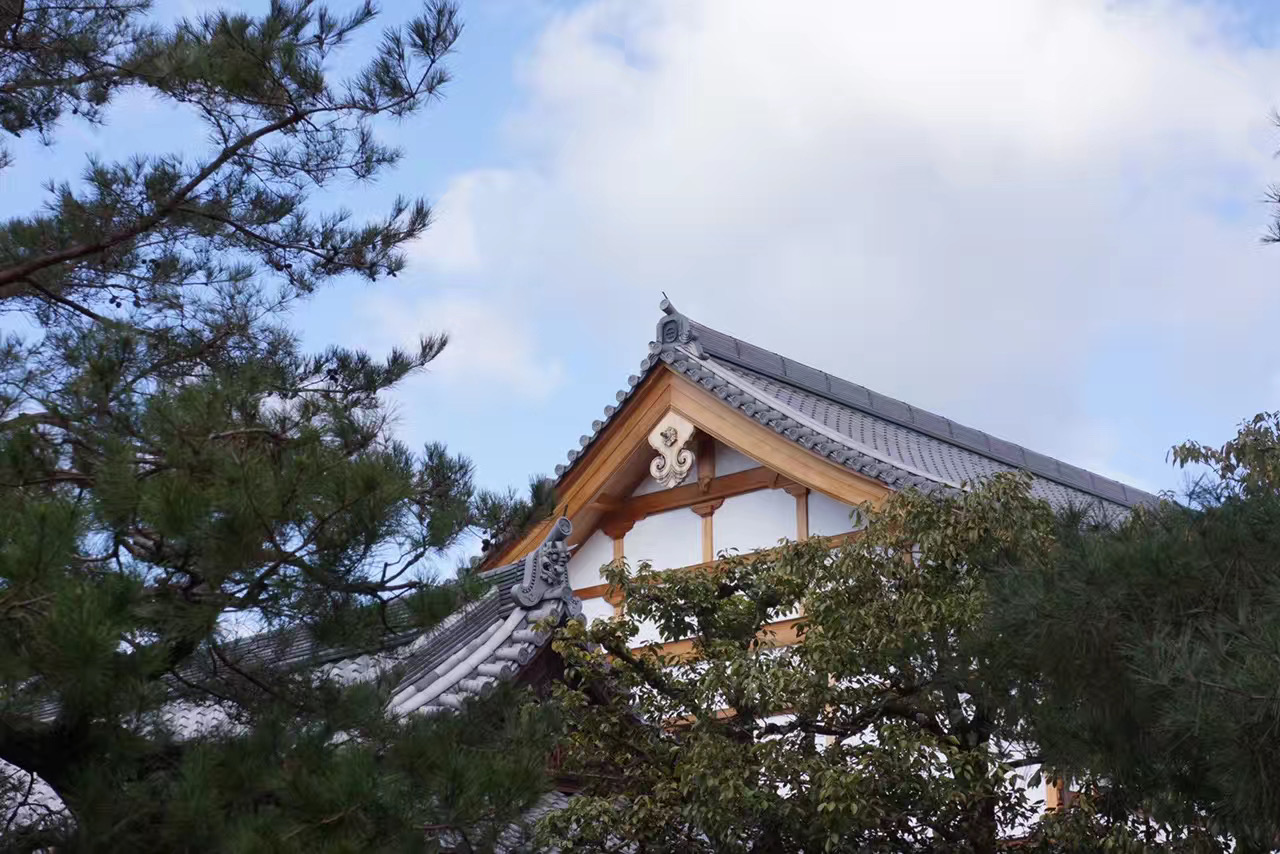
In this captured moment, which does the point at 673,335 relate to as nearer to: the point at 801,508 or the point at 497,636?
the point at 801,508

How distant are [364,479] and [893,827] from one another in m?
4.66

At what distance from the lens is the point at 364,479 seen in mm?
4562

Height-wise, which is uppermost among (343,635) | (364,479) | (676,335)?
(676,335)

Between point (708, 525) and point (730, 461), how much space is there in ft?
1.98

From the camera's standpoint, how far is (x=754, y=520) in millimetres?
13172

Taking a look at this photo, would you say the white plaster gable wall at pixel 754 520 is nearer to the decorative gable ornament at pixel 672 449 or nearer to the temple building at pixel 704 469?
the temple building at pixel 704 469

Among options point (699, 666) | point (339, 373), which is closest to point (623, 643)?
point (699, 666)

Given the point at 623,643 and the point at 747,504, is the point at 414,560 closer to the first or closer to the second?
the point at 623,643

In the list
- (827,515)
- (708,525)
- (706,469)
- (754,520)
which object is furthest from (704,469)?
(827,515)

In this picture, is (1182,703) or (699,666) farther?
Answer: (699,666)

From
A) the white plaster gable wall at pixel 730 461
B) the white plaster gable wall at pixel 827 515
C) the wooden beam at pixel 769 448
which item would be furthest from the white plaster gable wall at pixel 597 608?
the white plaster gable wall at pixel 827 515

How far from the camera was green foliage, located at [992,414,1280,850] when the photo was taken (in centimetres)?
459

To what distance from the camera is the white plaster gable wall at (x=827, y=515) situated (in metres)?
12.5

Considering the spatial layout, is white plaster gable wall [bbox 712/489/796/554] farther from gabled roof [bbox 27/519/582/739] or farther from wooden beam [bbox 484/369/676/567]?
gabled roof [bbox 27/519/582/739]
